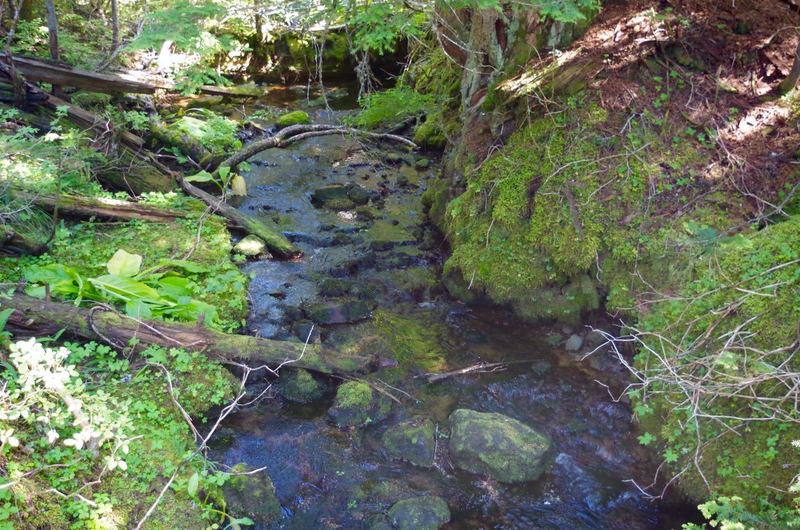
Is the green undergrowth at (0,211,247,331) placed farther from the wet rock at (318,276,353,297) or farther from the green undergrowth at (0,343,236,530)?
the wet rock at (318,276,353,297)

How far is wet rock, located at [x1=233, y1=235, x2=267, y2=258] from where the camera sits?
7.13 m

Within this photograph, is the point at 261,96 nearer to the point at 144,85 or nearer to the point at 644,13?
the point at 144,85

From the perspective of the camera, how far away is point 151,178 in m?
7.61

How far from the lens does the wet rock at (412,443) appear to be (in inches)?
186

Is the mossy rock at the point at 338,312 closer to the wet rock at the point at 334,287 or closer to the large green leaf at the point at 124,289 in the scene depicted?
the wet rock at the point at 334,287

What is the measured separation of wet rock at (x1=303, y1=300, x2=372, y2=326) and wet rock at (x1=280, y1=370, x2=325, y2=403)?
989 mm

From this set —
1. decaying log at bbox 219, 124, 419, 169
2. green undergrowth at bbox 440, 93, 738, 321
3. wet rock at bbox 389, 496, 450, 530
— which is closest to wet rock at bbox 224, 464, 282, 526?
wet rock at bbox 389, 496, 450, 530

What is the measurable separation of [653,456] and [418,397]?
207 centimetres

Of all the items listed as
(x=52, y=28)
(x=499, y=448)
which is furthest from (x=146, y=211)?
(x=499, y=448)

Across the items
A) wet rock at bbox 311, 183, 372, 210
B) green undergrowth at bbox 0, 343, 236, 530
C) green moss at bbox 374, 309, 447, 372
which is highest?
green undergrowth at bbox 0, 343, 236, 530

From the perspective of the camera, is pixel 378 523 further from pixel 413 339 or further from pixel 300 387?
pixel 413 339

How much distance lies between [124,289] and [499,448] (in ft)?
11.9

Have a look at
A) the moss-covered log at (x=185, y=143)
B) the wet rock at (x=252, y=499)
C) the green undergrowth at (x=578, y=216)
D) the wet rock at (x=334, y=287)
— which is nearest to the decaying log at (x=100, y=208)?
the moss-covered log at (x=185, y=143)

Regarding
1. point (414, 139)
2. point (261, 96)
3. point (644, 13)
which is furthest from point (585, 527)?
point (261, 96)
